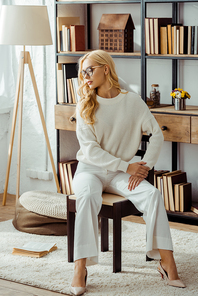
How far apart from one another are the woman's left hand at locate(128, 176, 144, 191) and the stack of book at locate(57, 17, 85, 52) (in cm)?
154

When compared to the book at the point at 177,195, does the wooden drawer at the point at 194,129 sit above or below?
above

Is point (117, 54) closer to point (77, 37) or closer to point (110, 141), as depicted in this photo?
point (77, 37)

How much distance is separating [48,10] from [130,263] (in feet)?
7.44

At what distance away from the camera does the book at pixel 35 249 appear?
9.16ft

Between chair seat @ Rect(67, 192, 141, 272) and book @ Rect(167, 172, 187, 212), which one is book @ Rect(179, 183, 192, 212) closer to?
book @ Rect(167, 172, 187, 212)

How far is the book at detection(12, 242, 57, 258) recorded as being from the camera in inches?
110

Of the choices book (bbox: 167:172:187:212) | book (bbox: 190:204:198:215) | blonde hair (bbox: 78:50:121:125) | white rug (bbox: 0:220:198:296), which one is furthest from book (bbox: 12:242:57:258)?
book (bbox: 190:204:198:215)

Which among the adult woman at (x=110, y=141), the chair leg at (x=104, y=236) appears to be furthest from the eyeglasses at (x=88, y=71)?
the chair leg at (x=104, y=236)

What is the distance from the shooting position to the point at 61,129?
386cm

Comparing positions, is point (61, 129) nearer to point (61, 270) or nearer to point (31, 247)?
point (31, 247)

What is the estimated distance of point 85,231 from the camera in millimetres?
2320

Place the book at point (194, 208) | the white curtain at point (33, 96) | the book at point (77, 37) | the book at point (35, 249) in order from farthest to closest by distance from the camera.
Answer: the white curtain at point (33, 96)
the book at point (77, 37)
the book at point (194, 208)
the book at point (35, 249)

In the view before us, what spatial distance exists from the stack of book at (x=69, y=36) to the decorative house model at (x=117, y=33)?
211 millimetres

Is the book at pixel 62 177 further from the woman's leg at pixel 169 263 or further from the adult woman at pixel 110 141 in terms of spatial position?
the woman's leg at pixel 169 263
